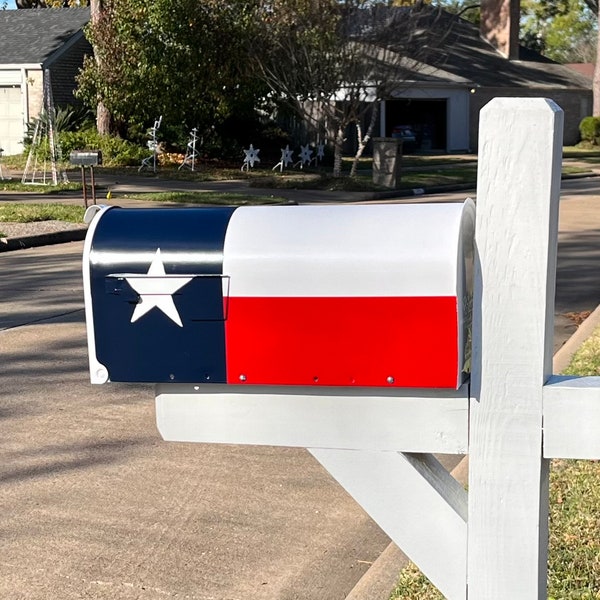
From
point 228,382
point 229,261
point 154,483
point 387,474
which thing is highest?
point 229,261

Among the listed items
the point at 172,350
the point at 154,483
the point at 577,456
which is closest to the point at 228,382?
the point at 172,350

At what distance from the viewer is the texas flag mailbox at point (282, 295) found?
6.16ft

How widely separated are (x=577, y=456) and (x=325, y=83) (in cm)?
2587

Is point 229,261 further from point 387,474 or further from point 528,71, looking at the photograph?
point 528,71

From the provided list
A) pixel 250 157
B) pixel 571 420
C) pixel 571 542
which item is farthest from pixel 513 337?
pixel 250 157

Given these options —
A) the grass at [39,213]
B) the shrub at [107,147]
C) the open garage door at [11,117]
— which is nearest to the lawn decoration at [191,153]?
the shrub at [107,147]

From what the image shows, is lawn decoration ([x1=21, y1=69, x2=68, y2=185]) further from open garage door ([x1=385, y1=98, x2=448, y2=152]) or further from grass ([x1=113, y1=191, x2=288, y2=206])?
open garage door ([x1=385, y1=98, x2=448, y2=152])

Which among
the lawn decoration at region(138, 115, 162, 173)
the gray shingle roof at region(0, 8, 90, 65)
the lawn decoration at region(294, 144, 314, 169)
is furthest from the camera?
the gray shingle roof at region(0, 8, 90, 65)

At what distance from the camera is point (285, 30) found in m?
27.2

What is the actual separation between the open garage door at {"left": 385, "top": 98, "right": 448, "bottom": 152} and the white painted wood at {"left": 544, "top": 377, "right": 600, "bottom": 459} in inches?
1755

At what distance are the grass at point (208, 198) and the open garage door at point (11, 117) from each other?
1443 cm

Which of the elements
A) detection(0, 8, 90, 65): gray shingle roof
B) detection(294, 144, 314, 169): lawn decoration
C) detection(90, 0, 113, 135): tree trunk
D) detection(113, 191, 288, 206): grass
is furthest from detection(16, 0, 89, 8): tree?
detection(113, 191, 288, 206): grass

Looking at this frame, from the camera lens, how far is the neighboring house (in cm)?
3525

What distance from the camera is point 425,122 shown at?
46500 millimetres
